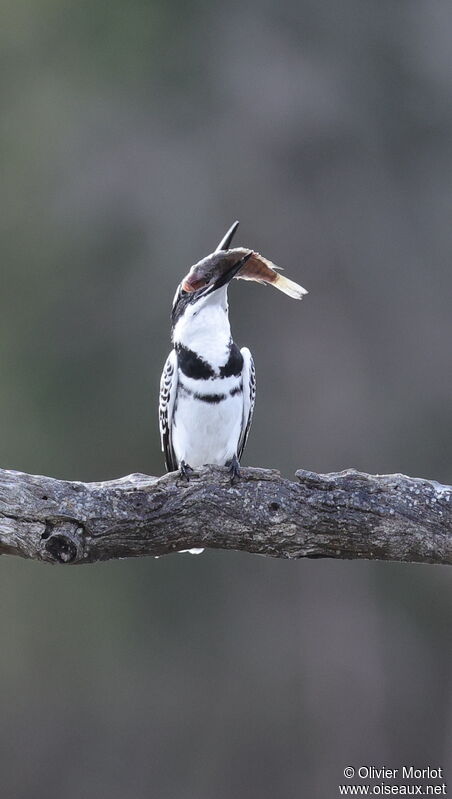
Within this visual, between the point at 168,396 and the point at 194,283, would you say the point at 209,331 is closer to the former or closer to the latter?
the point at 194,283

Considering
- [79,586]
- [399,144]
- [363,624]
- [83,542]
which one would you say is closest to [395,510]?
[83,542]

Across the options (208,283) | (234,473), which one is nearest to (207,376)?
(208,283)

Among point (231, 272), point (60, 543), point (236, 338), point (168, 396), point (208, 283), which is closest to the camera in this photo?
point (60, 543)

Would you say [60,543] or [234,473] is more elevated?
[234,473]

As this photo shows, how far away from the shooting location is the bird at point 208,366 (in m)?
4.01

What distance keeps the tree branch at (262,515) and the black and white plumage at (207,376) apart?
640mm

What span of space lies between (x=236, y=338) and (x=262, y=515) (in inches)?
187

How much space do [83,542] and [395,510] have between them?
2.77 ft

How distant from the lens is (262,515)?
11.2 ft

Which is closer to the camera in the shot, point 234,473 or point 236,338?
point 234,473

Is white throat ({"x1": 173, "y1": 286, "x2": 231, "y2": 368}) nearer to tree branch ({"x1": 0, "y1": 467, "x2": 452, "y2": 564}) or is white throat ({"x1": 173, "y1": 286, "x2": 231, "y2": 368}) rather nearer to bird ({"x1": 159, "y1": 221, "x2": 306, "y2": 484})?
bird ({"x1": 159, "y1": 221, "x2": 306, "y2": 484})

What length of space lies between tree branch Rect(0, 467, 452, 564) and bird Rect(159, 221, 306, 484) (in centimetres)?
56

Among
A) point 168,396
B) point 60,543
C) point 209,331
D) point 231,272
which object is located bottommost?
point 60,543

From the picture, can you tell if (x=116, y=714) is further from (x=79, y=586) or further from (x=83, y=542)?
(x=83, y=542)
